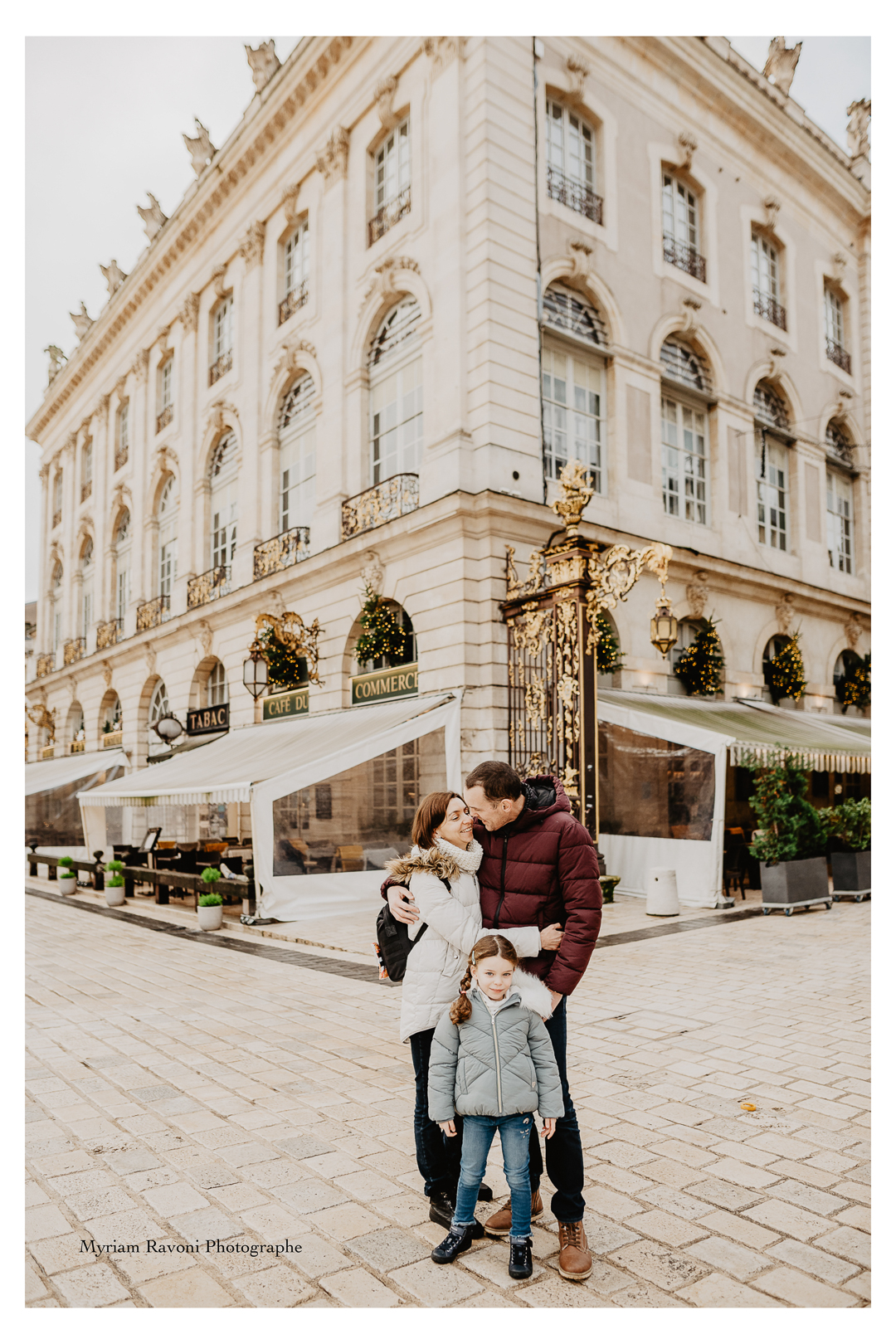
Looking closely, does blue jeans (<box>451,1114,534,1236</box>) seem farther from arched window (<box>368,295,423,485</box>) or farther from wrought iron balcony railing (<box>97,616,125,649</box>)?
wrought iron balcony railing (<box>97,616,125,649</box>)

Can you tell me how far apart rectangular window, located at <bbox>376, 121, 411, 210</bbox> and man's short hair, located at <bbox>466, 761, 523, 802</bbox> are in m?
14.5

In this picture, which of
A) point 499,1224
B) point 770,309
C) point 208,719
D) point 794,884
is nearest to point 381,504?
point 208,719

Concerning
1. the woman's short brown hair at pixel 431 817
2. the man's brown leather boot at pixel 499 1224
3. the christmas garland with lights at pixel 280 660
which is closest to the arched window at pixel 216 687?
the christmas garland with lights at pixel 280 660

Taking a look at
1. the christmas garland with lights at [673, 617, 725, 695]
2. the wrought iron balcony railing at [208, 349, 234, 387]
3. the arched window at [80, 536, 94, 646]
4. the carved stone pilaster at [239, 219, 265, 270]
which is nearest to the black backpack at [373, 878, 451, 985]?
the christmas garland with lights at [673, 617, 725, 695]

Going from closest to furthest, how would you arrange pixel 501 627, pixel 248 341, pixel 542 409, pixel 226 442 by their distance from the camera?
pixel 501 627 < pixel 542 409 < pixel 248 341 < pixel 226 442

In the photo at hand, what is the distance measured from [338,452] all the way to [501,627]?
525cm

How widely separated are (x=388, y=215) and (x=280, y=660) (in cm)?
798

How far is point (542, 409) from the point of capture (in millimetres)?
14398

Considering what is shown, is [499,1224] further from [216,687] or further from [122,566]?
[122,566]

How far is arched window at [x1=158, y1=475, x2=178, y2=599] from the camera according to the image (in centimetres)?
2325

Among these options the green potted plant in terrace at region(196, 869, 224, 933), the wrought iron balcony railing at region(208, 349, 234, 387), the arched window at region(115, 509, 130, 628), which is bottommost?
the green potted plant in terrace at region(196, 869, 224, 933)
